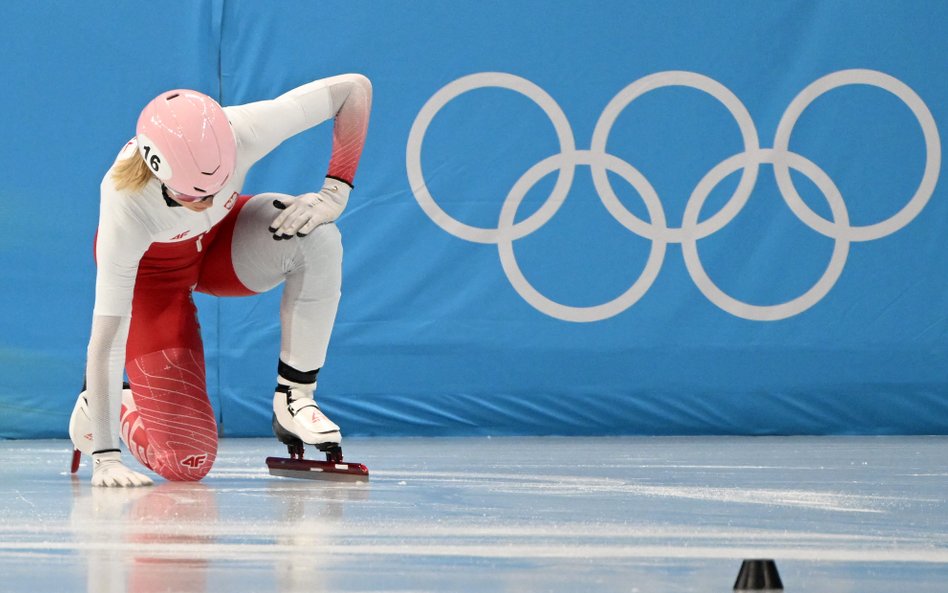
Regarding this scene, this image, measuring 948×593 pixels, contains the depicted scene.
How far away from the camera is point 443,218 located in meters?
6.63

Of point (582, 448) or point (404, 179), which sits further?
point (404, 179)

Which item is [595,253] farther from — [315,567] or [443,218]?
[315,567]

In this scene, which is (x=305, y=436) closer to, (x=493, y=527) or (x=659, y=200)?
(x=493, y=527)

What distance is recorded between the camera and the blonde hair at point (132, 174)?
12.4ft

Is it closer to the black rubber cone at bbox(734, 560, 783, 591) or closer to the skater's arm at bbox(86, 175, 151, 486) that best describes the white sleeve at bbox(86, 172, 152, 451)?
the skater's arm at bbox(86, 175, 151, 486)

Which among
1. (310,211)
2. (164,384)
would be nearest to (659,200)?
(310,211)

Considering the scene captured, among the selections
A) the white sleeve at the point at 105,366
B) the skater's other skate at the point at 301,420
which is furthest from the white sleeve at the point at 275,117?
the skater's other skate at the point at 301,420

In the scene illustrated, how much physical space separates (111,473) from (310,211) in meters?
0.98

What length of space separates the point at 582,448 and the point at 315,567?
3.56m

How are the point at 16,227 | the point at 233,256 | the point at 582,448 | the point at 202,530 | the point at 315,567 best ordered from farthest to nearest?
the point at 16,227, the point at 582,448, the point at 233,256, the point at 202,530, the point at 315,567

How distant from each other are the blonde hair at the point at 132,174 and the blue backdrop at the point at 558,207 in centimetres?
276

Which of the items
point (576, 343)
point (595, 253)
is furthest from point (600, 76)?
point (576, 343)

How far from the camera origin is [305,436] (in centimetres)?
423

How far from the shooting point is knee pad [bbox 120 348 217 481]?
4.27 metres
